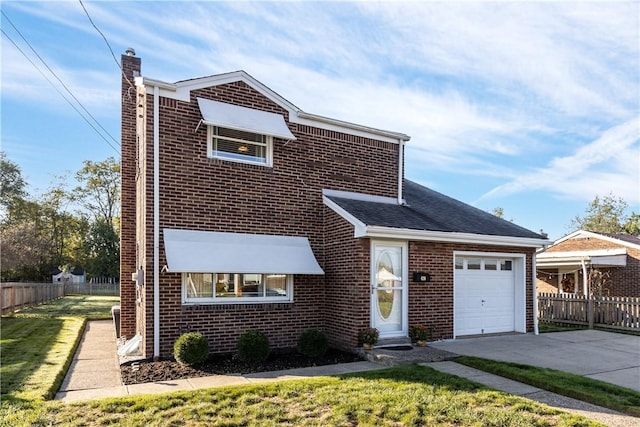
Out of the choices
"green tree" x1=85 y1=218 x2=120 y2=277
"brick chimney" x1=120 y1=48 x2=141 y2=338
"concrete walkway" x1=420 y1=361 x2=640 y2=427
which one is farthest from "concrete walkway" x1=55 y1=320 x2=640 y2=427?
"green tree" x1=85 y1=218 x2=120 y2=277

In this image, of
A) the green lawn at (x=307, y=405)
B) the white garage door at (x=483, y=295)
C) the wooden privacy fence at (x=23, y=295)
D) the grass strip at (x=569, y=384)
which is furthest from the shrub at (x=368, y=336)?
the wooden privacy fence at (x=23, y=295)

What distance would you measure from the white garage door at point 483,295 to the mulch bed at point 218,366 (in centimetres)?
401

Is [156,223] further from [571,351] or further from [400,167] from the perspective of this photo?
[571,351]

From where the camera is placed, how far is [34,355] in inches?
390

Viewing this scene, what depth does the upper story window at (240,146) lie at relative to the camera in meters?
10.5

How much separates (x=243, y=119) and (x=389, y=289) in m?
5.41

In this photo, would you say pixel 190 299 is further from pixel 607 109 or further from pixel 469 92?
pixel 607 109

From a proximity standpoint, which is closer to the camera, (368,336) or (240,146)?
(368,336)

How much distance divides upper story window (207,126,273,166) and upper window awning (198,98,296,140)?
37 cm

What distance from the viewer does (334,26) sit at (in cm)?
1089

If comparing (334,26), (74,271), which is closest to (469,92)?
(334,26)

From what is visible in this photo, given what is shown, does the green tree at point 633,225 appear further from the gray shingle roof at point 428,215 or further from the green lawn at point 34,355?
the green lawn at point 34,355

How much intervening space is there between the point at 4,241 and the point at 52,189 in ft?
87.6

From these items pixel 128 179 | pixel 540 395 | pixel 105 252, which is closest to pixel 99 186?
pixel 105 252
